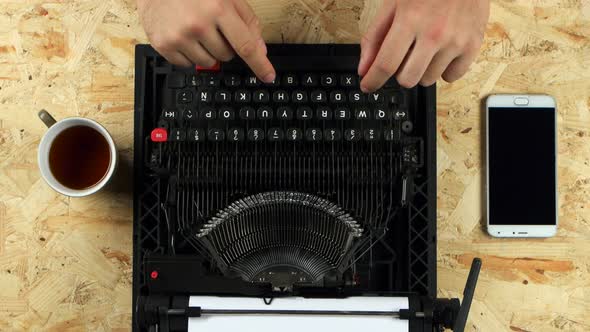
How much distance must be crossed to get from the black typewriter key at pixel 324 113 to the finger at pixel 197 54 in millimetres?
156

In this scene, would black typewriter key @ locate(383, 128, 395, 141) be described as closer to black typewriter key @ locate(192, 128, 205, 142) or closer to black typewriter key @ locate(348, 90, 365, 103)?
black typewriter key @ locate(348, 90, 365, 103)

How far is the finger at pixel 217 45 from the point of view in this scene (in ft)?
2.36

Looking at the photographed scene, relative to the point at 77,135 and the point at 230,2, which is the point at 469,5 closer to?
the point at 230,2

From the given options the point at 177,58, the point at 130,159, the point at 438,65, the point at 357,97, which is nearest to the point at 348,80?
the point at 357,97

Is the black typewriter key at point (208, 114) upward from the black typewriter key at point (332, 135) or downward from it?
upward

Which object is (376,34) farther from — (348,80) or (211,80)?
(211,80)

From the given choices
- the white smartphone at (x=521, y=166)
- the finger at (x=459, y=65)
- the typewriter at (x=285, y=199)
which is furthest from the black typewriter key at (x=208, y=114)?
the white smartphone at (x=521, y=166)

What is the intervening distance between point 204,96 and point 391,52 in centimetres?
26

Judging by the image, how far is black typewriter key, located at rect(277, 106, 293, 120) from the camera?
0.80m

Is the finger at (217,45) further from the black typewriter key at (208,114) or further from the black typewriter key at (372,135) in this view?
the black typewriter key at (372,135)

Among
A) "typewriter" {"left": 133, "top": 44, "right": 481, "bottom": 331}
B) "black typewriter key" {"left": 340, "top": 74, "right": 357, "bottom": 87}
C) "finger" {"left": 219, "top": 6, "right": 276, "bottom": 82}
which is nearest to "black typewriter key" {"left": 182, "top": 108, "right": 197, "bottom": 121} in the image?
"typewriter" {"left": 133, "top": 44, "right": 481, "bottom": 331}

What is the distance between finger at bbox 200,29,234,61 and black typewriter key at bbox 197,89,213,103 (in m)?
0.06

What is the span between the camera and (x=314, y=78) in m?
0.82

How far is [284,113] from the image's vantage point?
0.80 metres
